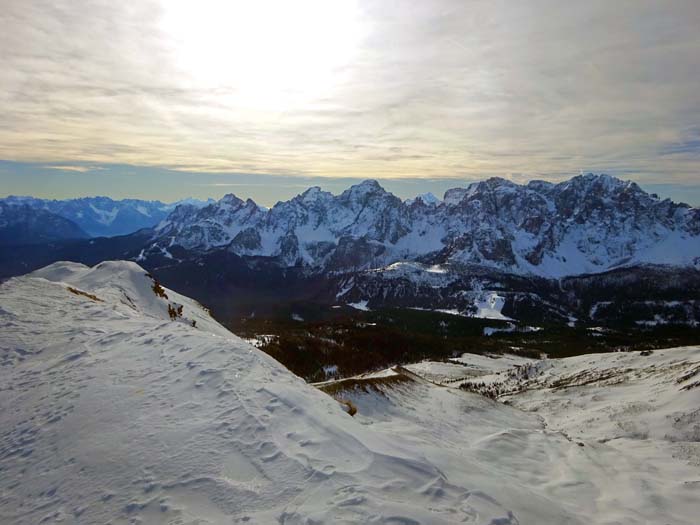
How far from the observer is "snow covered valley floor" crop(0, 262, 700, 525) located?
10875 mm

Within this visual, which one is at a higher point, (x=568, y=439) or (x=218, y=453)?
(x=218, y=453)

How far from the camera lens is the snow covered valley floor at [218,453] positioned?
10875mm

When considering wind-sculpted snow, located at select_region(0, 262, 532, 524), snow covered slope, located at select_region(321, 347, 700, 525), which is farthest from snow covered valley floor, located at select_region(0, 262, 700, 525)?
snow covered slope, located at select_region(321, 347, 700, 525)

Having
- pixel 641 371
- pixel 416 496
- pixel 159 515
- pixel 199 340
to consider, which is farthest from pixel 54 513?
pixel 641 371

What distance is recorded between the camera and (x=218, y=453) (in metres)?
12.6

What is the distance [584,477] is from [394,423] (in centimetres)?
1436

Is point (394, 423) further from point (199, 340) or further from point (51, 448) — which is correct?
point (51, 448)

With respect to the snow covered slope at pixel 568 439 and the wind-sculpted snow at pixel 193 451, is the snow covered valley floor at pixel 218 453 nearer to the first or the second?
the wind-sculpted snow at pixel 193 451

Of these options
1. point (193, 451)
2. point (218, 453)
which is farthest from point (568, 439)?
point (193, 451)

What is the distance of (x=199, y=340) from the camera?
22.5 metres

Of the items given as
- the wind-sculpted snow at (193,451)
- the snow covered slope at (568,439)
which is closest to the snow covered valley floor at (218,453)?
the wind-sculpted snow at (193,451)

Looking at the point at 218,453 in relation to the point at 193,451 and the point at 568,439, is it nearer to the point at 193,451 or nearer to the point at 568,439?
the point at 193,451

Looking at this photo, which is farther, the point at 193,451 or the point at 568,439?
the point at 568,439

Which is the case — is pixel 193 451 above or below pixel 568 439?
above
